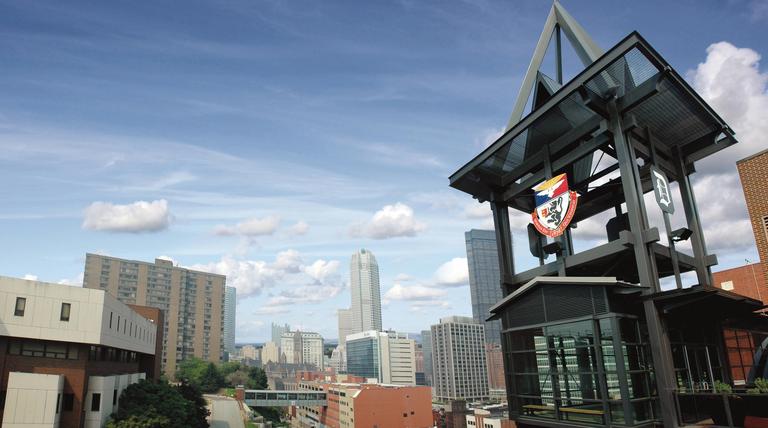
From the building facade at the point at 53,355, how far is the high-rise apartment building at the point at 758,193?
47.6 m

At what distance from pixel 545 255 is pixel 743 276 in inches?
882

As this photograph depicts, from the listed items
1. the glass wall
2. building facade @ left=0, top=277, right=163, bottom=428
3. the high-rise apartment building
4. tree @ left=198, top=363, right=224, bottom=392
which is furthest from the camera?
tree @ left=198, top=363, right=224, bottom=392

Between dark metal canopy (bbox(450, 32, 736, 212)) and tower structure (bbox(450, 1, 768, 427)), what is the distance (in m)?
0.08

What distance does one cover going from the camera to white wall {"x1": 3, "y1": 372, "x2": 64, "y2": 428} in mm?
29703

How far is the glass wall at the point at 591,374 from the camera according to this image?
839 inches

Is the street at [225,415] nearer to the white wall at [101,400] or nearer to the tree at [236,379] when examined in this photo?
the tree at [236,379]

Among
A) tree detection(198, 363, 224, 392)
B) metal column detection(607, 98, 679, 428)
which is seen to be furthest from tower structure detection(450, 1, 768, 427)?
tree detection(198, 363, 224, 392)

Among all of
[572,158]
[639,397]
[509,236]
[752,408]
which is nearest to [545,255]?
[509,236]

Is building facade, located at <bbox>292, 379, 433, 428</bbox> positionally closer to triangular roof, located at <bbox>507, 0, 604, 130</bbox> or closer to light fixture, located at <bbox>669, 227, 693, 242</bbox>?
triangular roof, located at <bbox>507, 0, 604, 130</bbox>

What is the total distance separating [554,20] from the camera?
34.3 meters

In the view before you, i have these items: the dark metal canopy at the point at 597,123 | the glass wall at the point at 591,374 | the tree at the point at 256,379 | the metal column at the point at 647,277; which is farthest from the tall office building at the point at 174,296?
the metal column at the point at 647,277

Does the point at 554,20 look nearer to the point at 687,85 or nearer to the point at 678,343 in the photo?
the point at 687,85

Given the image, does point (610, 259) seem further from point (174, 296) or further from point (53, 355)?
point (174, 296)

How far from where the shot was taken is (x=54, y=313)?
3344 cm
